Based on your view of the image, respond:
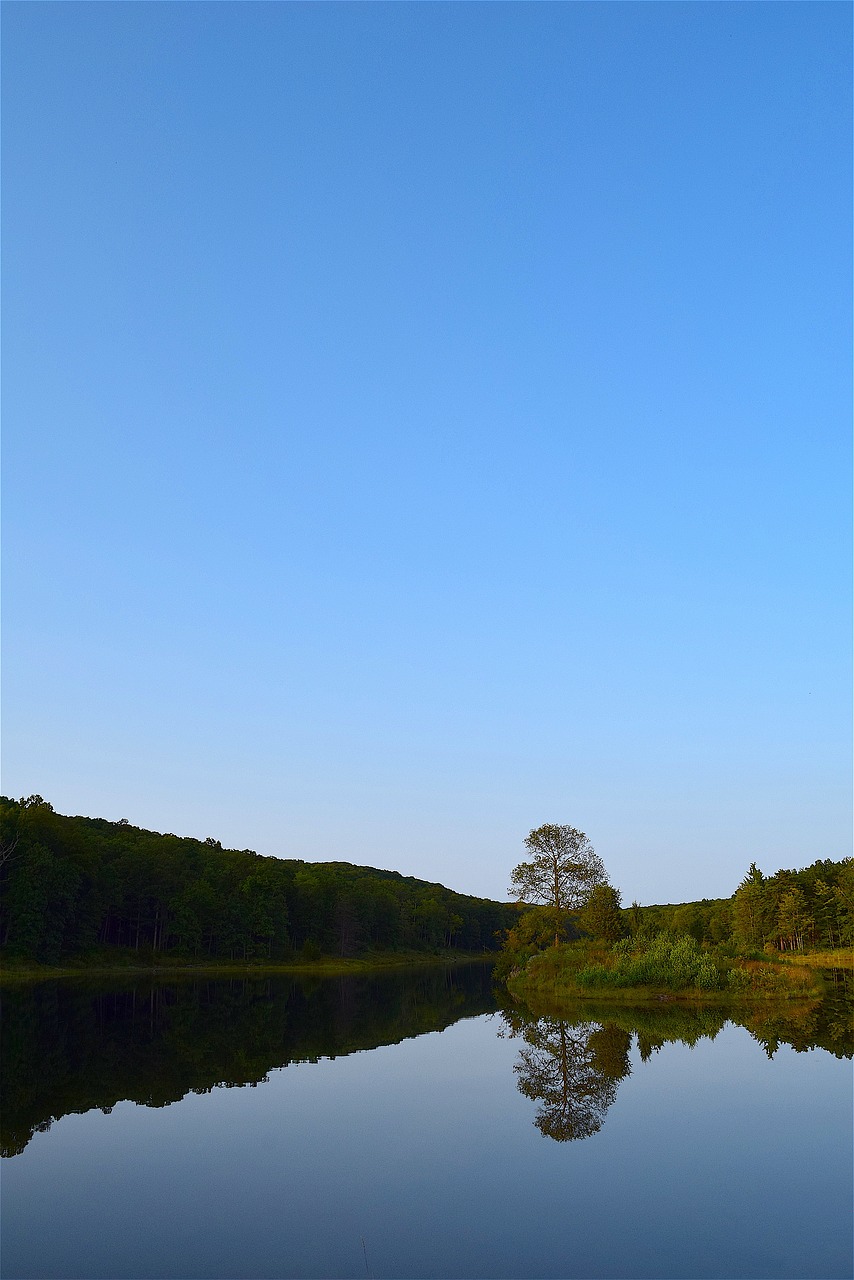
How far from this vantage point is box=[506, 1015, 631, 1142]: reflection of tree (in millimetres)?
21234

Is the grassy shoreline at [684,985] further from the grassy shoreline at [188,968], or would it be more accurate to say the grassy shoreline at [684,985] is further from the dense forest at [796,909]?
the grassy shoreline at [188,968]

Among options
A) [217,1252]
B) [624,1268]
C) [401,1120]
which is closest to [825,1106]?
[401,1120]

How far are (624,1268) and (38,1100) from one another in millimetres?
18843

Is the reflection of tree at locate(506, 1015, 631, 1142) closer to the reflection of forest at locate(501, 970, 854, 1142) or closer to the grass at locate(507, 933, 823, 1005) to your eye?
the reflection of forest at locate(501, 970, 854, 1142)

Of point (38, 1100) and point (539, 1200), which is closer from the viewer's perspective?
point (539, 1200)

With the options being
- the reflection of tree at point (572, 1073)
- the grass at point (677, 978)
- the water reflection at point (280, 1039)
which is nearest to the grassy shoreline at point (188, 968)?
the water reflection at point (280, 1039)

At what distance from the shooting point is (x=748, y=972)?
168 feet

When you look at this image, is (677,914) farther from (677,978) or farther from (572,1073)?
(572,1073)

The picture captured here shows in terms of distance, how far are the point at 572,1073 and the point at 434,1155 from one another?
33.6 feet

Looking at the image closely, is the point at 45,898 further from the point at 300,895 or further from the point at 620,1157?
the point at 620,1157

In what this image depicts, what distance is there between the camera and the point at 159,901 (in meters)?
113

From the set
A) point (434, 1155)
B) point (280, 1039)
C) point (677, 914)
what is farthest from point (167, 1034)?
point (677, 914)

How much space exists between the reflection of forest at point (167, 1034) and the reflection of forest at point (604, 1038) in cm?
763

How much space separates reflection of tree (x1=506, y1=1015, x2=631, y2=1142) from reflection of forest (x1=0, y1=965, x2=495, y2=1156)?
7932 mm
